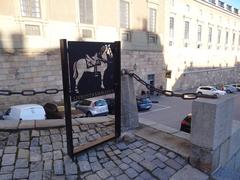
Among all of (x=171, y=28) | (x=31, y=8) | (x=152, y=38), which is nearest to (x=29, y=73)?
(x=31, y=8)

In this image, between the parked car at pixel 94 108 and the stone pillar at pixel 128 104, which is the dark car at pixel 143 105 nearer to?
the parked car at pixel 94 108

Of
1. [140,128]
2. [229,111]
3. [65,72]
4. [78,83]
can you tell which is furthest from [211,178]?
[65,72]

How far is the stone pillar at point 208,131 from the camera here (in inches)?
119

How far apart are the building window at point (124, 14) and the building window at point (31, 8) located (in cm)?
755

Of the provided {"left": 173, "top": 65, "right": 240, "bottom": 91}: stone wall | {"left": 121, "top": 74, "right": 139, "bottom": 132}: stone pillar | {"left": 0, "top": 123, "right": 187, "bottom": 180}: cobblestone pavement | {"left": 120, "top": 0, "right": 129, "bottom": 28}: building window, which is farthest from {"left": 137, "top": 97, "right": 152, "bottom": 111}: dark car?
{"left": 0, "top": 123, "right": 187, "bottom": 180}: cobblestone pavement

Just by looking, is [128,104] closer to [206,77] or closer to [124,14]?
[124,14]

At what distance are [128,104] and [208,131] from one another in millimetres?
1952

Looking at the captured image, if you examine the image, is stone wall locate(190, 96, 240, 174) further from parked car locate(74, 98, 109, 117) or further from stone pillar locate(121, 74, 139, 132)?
parked car locate(74, 98, 109, 117)

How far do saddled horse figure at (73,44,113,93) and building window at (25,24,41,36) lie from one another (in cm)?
1062

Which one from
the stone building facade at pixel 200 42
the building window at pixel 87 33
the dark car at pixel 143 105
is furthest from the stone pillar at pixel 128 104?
the stone building facade at pixel 200 42

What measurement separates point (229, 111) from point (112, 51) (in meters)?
2.45

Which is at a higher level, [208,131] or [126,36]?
[126,36]

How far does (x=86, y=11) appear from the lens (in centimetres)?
1490

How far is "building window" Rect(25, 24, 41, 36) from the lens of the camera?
1218cm
